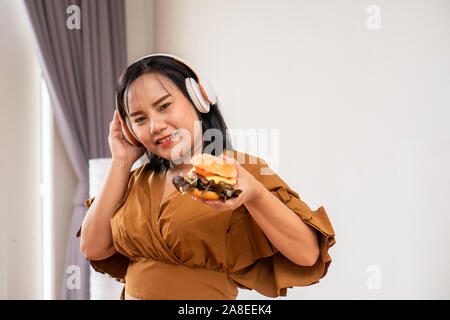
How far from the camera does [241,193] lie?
2.28ft

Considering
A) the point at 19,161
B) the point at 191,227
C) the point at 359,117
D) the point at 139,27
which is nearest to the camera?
the point at 191,227

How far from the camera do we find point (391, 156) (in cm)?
162

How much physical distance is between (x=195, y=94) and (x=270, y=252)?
29 cm

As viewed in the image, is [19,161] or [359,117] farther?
[19,161]

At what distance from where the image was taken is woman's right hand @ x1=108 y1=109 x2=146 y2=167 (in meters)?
0.91

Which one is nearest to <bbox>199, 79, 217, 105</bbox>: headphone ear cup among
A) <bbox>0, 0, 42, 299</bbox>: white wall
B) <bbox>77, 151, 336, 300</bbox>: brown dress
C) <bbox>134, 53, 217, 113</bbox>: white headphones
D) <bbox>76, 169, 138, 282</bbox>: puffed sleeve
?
<bbox>134, 53, 217, 113</bbox>: white headphones

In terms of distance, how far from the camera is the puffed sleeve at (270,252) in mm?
794

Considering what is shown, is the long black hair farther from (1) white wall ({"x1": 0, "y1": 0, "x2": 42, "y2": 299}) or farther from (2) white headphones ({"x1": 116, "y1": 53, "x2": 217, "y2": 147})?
(1) white wall ({"x1": 0, "y1": 0, "x2": 42, "y2": 299})

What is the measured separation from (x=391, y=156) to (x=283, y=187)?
916mm

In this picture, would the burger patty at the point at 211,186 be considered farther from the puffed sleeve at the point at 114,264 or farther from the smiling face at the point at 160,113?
the puffed sleeve at the point at 114,264

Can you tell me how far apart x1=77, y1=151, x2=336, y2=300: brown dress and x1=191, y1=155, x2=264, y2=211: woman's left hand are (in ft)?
0.28

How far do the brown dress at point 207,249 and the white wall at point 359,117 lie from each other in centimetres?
86

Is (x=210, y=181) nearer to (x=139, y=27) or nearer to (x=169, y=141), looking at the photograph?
(x=169, y=141)

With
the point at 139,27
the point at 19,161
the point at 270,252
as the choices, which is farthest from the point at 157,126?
the point at 139,27
